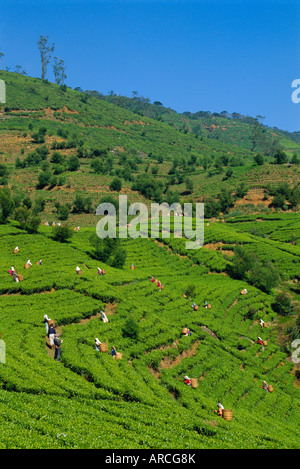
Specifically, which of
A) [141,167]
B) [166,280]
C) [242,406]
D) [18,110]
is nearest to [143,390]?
[242,406]

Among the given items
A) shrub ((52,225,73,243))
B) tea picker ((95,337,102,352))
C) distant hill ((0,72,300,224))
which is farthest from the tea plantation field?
distant hill ((0,72,300,224))

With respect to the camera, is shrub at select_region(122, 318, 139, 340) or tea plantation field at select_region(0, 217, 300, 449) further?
shrub at select_region(122, 318, 139, 340)

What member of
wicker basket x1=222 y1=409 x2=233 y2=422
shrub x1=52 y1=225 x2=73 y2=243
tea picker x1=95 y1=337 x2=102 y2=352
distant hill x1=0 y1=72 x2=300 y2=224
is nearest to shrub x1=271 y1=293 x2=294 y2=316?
Result: wicker basket x1=222 y1=409 x2=233 y2=422

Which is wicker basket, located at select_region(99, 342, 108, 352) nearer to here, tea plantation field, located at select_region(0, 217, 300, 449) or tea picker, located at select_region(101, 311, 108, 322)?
tea plantation field, located at select_region(0, 217, 300, 449)

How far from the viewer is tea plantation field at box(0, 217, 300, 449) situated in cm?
1468

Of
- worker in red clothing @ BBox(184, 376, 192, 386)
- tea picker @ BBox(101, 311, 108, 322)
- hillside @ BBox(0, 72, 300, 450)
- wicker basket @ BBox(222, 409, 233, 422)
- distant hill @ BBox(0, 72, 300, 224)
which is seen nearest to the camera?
hillside @ BBox(0, 72, 300, 450)

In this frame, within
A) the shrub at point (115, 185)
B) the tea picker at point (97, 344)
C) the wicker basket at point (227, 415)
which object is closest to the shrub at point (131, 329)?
the tea picker at point (97, 344)

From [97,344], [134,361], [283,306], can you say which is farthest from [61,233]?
[283,306]

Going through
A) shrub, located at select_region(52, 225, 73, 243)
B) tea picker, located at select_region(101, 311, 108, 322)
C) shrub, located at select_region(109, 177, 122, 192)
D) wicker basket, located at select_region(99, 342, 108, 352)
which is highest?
shrub, located at select_region(109, 177, 122, 192)

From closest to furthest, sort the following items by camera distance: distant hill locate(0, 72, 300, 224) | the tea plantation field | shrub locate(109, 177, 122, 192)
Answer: the tea plantation field, distant hill locate(0, 72, 300, 224), shrub locate(109, 177, 122, 192)

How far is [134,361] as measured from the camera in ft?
76.2

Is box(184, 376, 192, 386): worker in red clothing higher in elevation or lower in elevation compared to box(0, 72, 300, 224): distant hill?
lower

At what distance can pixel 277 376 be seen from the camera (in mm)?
30531

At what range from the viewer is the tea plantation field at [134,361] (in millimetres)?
14680
